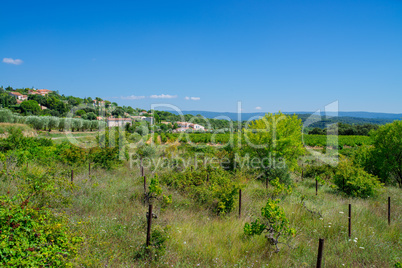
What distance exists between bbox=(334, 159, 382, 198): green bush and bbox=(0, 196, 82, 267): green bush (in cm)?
1048

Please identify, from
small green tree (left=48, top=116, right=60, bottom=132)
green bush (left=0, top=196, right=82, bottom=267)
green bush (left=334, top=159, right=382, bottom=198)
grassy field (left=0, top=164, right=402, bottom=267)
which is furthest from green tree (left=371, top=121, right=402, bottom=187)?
small green tree (left=48, top=116, right=60, bottom=132)

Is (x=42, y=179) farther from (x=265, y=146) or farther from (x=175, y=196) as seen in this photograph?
(x=265, y=146)

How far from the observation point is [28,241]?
8.93ft

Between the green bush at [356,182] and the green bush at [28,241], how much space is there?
1048 cm

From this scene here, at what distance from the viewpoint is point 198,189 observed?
7098 millimetres

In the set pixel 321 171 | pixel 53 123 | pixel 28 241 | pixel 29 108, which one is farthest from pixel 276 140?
pixel 29 108

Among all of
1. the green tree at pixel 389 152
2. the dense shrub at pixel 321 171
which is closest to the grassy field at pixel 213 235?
the green tree at pixel 389 152

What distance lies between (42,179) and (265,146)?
11.7m

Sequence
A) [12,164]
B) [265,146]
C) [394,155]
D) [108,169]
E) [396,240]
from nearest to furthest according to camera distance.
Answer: [396,240], [12,164], [108,169], [394,155], [265,146]

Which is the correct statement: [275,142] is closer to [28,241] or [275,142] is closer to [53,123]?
[28,241]

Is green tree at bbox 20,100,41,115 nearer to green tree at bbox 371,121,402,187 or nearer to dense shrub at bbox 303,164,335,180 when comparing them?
dense shrub at bbox 303,164,335,180

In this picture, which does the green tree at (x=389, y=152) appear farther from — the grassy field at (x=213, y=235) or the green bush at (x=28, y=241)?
the green bush at (x=28, y=241)

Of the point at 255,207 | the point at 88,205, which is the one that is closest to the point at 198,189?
the point at 255,207

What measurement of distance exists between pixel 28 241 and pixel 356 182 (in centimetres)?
1098
